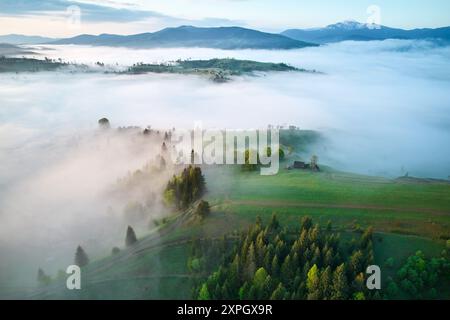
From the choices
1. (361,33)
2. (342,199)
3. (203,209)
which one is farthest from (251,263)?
(361,33)

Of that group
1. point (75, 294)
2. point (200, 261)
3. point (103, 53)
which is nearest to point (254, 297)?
point (200, 261)

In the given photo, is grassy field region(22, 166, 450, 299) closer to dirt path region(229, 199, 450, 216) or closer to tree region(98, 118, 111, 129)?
dirt path region(229, 199, 450, 216)

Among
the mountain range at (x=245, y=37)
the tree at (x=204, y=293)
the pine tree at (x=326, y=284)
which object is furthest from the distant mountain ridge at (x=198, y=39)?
the pine tree at (x=326, y=284)

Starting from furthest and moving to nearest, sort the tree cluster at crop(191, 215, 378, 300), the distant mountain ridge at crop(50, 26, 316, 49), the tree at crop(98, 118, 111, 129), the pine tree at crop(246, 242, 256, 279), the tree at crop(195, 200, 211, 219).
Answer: the tree at crop(98, 118, 111, 129)
the distant mountain ridge at crop(50, 26, 316, 49)
the tree at crop(195, 200, 211, 219)
the pine tree at crop(246, 242, 256, 279)
the tree cluster at crop(191, 215, 378, 300)

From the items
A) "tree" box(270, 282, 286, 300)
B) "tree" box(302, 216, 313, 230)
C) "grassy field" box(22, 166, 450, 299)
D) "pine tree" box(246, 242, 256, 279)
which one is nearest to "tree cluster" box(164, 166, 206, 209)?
"grassy field" box(22, 166, 450, 299)

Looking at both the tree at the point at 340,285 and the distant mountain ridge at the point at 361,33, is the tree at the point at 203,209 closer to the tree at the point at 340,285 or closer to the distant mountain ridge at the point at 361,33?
the tree at the point at 340,285

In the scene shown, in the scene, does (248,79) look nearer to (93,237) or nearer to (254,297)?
(93,237)
